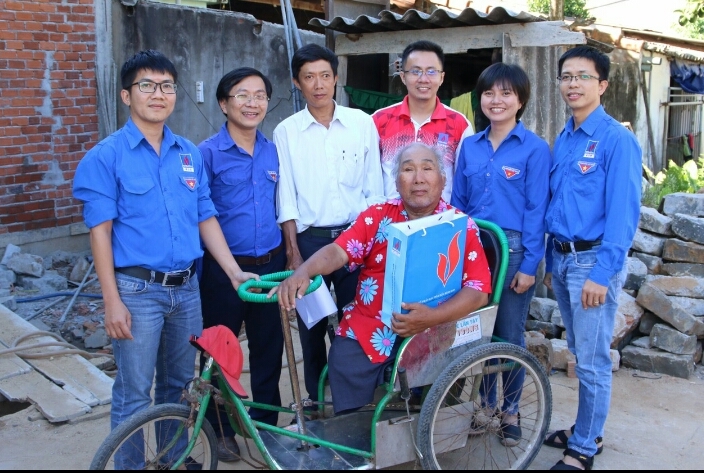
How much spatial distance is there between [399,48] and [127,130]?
14.5 feet

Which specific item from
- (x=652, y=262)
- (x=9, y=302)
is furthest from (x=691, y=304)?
(x=9, y=302)

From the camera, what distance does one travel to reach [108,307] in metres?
2.79

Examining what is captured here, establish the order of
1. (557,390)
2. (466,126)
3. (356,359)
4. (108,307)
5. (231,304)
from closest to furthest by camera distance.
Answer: (108,307), (356,359), (231,304), (466,126), (557,390)

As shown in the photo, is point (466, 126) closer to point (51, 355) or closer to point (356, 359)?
point (356, 359)

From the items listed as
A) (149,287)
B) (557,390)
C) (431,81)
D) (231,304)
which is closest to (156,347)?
(149,287)

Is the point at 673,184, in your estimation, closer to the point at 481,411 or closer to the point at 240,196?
the point at 481,411

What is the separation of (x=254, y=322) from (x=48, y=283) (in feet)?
10.7

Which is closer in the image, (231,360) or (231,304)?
(231,360)

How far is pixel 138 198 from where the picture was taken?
2.84m

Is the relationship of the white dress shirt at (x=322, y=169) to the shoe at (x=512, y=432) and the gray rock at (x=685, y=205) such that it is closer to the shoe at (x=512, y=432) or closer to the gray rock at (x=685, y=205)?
the shoe at (x=512, y=432)

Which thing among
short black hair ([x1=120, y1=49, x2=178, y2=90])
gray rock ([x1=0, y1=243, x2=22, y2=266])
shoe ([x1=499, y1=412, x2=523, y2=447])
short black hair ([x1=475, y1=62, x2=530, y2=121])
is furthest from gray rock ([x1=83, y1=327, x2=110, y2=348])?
short black hair ([x1=475, y1=62, x2=530, y2=121])

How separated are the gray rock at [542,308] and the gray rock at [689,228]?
121 centimetres

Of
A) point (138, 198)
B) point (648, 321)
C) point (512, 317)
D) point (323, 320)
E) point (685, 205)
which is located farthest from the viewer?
point (685, 205)

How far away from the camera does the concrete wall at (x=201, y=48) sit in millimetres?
6930
